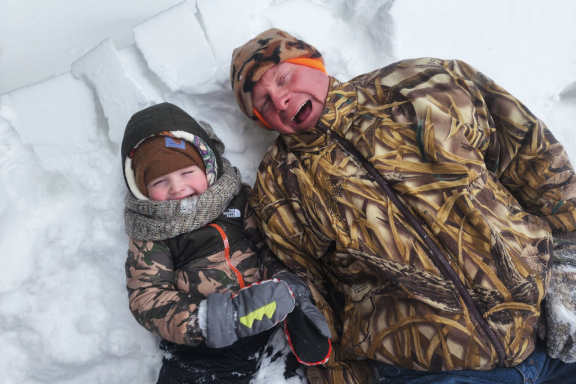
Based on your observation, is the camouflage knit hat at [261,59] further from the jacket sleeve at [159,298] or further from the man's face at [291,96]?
the jacket sleeve at [159,298]

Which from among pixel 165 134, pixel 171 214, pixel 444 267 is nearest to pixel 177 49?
pixel 165 134

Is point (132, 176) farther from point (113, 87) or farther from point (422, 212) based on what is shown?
point (422, 212)

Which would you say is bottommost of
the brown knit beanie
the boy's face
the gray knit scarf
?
the gray knit scarf

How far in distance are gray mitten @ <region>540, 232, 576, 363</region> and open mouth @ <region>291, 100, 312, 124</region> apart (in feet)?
2.98

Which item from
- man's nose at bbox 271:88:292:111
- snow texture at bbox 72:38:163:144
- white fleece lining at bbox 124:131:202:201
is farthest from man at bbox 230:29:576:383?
snow texture at bbox 72:38:163:144

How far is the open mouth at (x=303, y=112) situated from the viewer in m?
1.13

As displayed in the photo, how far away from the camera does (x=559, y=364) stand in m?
1.05

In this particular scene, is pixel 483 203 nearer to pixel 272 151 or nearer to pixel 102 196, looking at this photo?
pixel 272 151

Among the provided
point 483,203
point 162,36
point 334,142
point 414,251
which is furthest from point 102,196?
point 483,203

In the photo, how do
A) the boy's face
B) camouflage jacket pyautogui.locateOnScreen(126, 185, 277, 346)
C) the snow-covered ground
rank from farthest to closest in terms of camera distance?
the snow-covered ground → the boy's face → camouflage jacket pyautogui.locateOnScreen(126, 185, 277, 346)

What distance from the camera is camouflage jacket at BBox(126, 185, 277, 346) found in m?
1.09

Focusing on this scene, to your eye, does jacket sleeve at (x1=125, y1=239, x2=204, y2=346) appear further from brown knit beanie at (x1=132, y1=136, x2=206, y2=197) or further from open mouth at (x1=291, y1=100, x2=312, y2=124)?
open mouth at (x1=291, y1=100, x2=312, y2=124)

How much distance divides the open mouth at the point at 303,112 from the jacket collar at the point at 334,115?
0.04 m

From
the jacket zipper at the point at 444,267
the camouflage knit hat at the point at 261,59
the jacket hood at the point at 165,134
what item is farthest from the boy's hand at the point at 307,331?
the camouflage knit hat at the point at 261,59
